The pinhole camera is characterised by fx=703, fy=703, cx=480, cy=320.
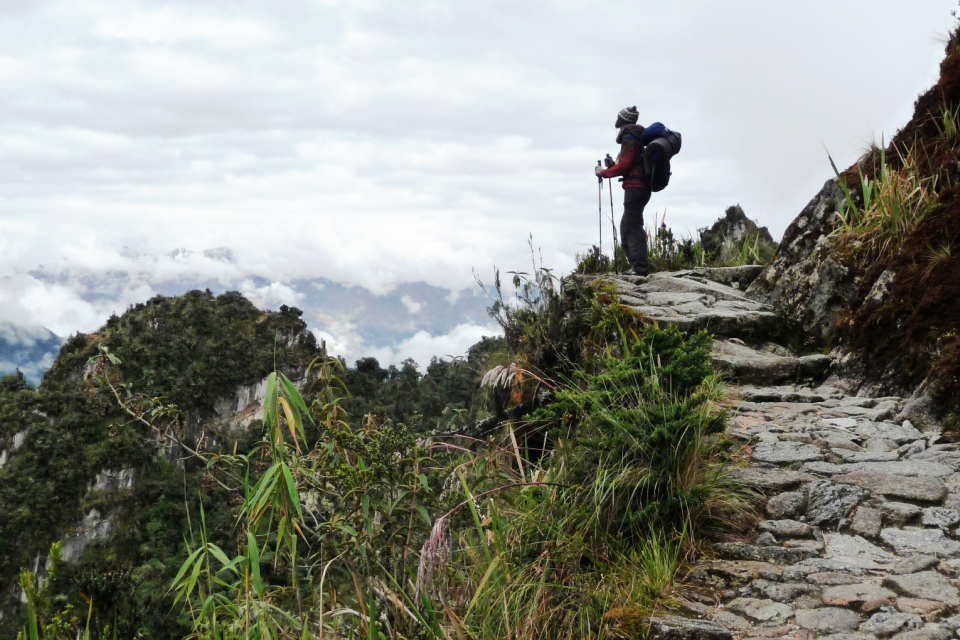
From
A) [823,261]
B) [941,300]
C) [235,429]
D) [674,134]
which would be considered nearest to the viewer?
[941,300]

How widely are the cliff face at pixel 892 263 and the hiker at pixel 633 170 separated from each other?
1.57 meters

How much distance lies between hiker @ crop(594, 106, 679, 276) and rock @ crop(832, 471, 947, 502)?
17.4 feet

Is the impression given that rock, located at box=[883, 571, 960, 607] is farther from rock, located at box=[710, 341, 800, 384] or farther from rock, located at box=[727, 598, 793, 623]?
rock, located at box=[710, 341, 800, 384]

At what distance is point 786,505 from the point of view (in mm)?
3227

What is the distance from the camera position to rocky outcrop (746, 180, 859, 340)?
5.98 meters

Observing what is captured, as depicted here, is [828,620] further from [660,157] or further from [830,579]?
[660,157]

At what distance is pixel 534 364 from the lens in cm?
697

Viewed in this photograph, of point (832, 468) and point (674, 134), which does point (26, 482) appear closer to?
point (674, 134)

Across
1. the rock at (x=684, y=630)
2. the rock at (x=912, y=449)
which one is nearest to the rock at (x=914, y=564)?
the rock at (x=684, y=630)

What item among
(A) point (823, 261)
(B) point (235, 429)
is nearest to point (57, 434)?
(B) point (235, 429)

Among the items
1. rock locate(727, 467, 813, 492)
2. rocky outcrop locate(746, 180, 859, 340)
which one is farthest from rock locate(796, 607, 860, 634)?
rocky outcrop locate(746, 180, 859, 340)

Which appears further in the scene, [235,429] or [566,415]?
[235,429]

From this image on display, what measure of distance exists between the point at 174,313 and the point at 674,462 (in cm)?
6101

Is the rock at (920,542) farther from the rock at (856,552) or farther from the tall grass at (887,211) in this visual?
the tall grass at (887,211)
